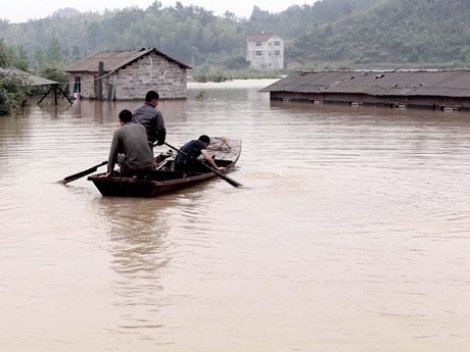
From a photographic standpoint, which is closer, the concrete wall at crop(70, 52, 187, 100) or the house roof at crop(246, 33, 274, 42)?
the concrete wall at crop(70, 52, 187, 100)

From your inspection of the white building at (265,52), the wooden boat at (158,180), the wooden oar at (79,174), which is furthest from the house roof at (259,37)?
the wooden oar at (79,174)

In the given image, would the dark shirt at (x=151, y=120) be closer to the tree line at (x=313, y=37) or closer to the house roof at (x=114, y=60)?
the house roof at (x=114, y=60)

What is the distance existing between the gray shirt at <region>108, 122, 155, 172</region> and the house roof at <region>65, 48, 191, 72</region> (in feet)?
117

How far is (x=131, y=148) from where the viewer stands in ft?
44.7

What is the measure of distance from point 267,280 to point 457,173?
8.64 meters

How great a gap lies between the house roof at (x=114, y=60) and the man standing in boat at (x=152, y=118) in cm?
3421

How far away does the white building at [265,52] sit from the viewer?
5399 inches

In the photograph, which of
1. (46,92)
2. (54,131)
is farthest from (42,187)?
(46,92)

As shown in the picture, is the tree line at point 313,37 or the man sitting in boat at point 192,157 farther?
the tree line at point 313,37

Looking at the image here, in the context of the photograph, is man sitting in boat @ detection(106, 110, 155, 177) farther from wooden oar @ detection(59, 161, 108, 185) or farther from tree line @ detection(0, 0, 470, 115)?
tree line @ detection(0, 0, 470, 115)

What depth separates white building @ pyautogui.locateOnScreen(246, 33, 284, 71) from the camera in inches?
5399

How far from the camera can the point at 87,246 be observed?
10578 millimetres

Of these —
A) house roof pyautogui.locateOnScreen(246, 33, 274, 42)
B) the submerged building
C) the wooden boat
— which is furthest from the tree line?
the wooden boat

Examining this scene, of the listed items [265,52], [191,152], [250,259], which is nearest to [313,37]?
[265,52]
